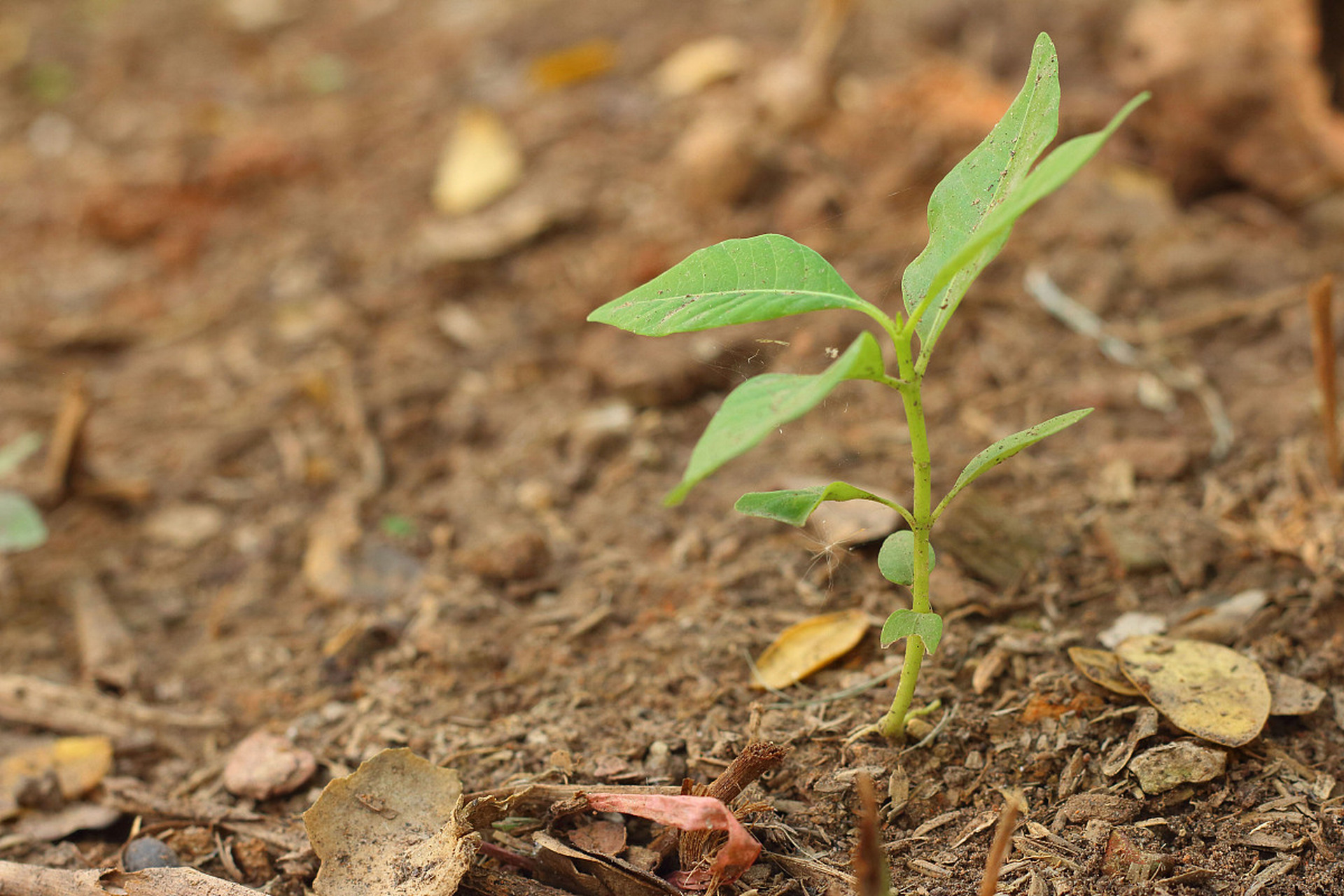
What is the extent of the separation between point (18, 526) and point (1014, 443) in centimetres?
175

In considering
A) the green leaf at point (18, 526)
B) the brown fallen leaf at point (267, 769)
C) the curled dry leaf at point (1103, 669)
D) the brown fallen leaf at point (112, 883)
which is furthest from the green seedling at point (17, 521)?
the curled dry leaf at point (1103, 669)

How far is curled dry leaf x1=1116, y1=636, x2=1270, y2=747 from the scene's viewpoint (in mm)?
1243

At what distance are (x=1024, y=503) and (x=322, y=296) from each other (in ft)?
6.29

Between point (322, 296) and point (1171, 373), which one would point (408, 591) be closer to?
point (322, 296)

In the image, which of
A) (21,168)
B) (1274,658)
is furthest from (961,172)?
(21,168)

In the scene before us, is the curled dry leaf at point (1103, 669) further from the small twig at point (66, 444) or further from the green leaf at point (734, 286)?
the small twig at point (66, 444)

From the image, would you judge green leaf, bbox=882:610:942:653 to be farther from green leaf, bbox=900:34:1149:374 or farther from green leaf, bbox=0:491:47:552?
green leaf, bbox=0:491:47:552

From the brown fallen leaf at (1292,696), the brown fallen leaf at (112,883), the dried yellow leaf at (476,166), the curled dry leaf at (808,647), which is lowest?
the brown fallen leaf at (1292,696)

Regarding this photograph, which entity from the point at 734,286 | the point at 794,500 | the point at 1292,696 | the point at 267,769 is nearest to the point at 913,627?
the point at 794,500

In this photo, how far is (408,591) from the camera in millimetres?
1810

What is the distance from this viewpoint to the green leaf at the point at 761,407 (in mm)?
779

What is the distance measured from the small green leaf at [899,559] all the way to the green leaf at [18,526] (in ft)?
4.99

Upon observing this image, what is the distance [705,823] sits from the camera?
1.11 m

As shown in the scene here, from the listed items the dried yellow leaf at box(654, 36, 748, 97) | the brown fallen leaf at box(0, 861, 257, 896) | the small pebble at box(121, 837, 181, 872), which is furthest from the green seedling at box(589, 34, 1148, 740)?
the dried yellow leaf at box(654, 36, 748, 97)
